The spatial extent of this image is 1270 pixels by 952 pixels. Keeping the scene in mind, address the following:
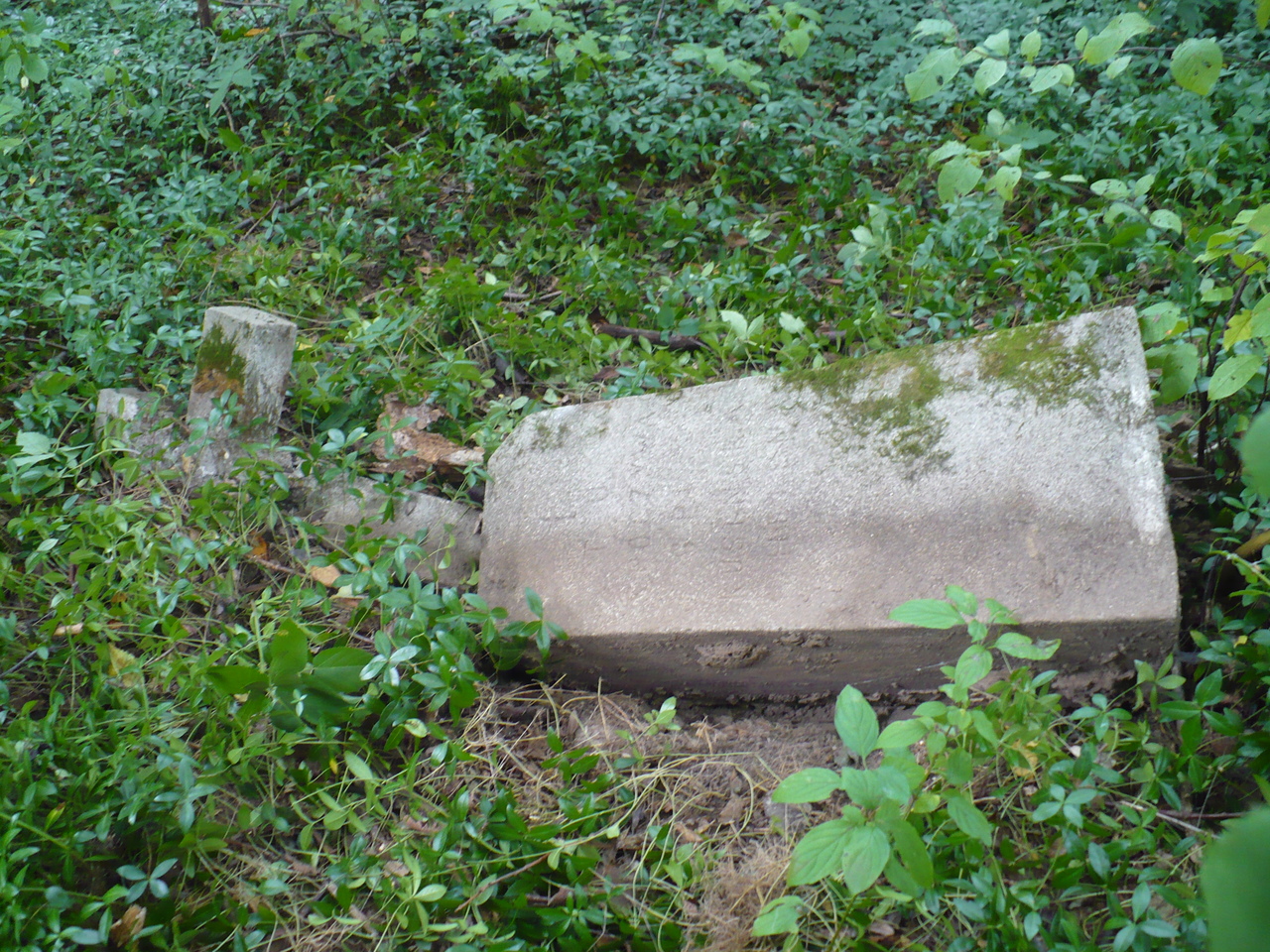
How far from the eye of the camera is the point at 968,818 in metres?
1.50

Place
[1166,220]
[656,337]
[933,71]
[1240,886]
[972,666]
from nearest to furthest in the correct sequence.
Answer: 1. [1240,886]
2. [972,666]
3. [933,71]
4. [1166,220]
5. [656,337]

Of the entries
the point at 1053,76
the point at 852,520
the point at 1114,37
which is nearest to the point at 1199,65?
the point at 1114,37

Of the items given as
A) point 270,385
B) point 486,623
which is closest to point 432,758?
point 486,623

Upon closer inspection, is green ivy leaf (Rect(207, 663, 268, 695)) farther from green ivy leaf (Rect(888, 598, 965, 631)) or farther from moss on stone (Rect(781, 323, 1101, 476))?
moss on stone (Rect(781, 323, 1101, 476))

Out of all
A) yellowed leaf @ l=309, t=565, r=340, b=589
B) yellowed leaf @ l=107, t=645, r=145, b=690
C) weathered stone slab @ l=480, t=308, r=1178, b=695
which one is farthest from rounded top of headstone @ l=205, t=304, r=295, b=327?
yellowed leaf @ l=107, t=645, r=145, b=690

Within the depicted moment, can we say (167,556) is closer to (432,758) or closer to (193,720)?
(193,720)

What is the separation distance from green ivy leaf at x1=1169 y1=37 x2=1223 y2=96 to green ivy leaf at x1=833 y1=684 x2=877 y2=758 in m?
1.57

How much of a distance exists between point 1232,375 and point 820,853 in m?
1.45

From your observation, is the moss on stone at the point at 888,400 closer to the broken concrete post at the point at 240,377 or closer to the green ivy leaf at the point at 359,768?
the green ivy leaf at the point at 359,768

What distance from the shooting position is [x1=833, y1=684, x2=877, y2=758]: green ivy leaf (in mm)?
1508

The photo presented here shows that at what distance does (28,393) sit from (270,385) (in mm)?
828

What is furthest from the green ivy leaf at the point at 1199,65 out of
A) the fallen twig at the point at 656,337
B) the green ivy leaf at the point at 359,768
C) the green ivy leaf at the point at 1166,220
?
the green ivy leaf at the point at 359,768

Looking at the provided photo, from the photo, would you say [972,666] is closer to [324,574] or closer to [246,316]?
[324,574]

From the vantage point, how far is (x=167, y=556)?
2297 mm
